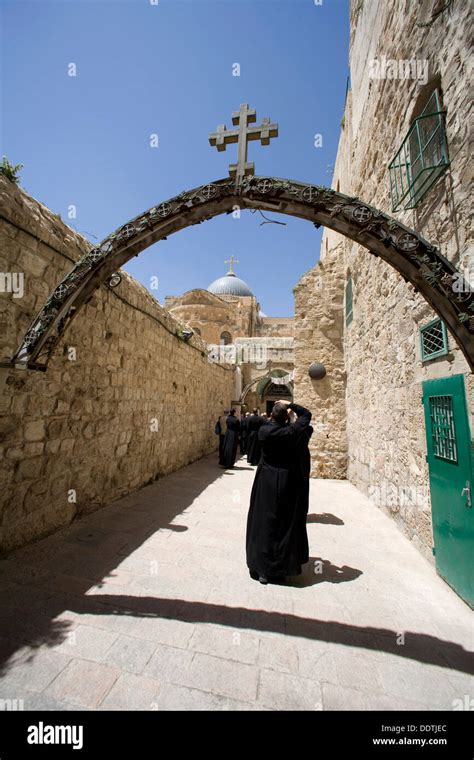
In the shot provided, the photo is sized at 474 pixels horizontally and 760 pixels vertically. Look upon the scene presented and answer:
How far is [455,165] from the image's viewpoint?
2781 mm

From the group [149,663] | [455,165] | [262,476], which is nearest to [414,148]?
[455,165]

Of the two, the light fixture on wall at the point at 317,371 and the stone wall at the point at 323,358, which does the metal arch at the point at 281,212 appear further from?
the stone wall at the point at 323,358

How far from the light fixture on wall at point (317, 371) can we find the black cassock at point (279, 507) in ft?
15.6

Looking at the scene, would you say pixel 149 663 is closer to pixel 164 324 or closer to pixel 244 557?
pixel 244 557

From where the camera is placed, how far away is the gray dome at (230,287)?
3400cm

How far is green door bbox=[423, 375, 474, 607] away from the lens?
8.56ft

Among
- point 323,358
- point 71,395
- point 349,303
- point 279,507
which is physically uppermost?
point 349,303

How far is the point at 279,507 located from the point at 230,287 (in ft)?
109

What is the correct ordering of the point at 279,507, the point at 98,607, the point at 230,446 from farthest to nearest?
the point at 230,446 < the point at 279,507 < the point at 98,607

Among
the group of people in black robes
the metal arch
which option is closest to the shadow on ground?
the group of people in black robes

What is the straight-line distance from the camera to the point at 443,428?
9.85 ft

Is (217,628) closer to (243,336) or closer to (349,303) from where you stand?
(349,303)

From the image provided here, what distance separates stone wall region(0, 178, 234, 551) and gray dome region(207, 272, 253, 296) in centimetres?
2821

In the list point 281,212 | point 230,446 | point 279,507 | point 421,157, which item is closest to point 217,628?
point 279,507
